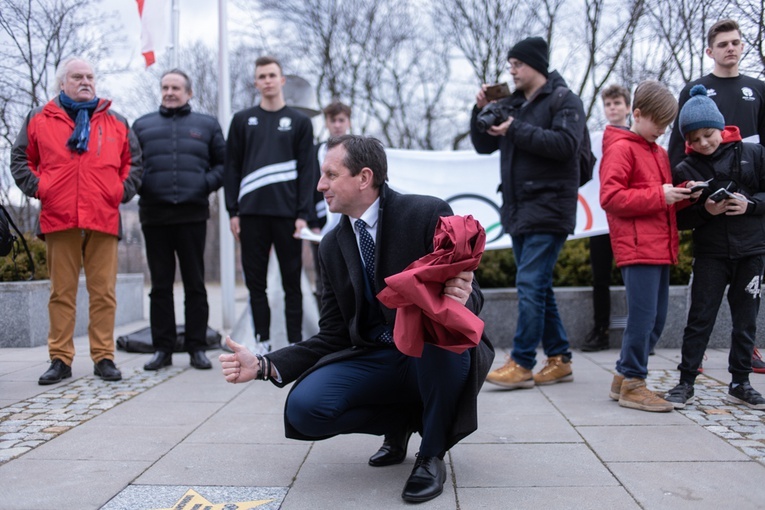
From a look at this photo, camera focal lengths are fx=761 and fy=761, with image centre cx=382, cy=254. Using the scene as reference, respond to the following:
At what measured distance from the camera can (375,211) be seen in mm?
3246

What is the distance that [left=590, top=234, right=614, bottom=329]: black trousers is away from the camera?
6.47 m

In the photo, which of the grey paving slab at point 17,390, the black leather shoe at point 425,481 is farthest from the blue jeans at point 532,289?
the grey paving slab at point 17,390

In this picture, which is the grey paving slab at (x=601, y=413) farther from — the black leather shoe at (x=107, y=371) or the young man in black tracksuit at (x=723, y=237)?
the black leather shoe at (x=107, y=371)

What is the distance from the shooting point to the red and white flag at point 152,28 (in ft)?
29.6

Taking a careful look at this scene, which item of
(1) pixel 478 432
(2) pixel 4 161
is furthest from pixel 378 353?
(2) pixel 4 161

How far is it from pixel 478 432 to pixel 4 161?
5.04 metres

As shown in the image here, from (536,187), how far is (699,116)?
1.10 metres

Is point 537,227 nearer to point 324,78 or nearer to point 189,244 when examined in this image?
point 189,244

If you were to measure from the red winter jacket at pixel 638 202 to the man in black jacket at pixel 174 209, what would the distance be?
3.10m

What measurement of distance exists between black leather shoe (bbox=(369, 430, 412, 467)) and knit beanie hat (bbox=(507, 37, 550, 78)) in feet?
8.98

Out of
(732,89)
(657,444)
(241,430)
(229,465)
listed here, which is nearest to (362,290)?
(229,465)

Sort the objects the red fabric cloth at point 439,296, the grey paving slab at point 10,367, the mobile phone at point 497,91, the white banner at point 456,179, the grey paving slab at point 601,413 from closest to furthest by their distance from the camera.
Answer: the red fabric cloth at point 439,296
the grey paving slab at point 601,413
the mobile phone at point 497,91
the grey paving slab at point 10,367
the white banner at point 456,179

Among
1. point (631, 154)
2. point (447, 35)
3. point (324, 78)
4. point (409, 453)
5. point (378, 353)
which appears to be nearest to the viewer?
point (378, 353)

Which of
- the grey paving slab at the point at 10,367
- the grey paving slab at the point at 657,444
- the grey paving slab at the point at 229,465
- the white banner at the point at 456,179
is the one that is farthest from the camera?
the white banner at the point at 456,179
